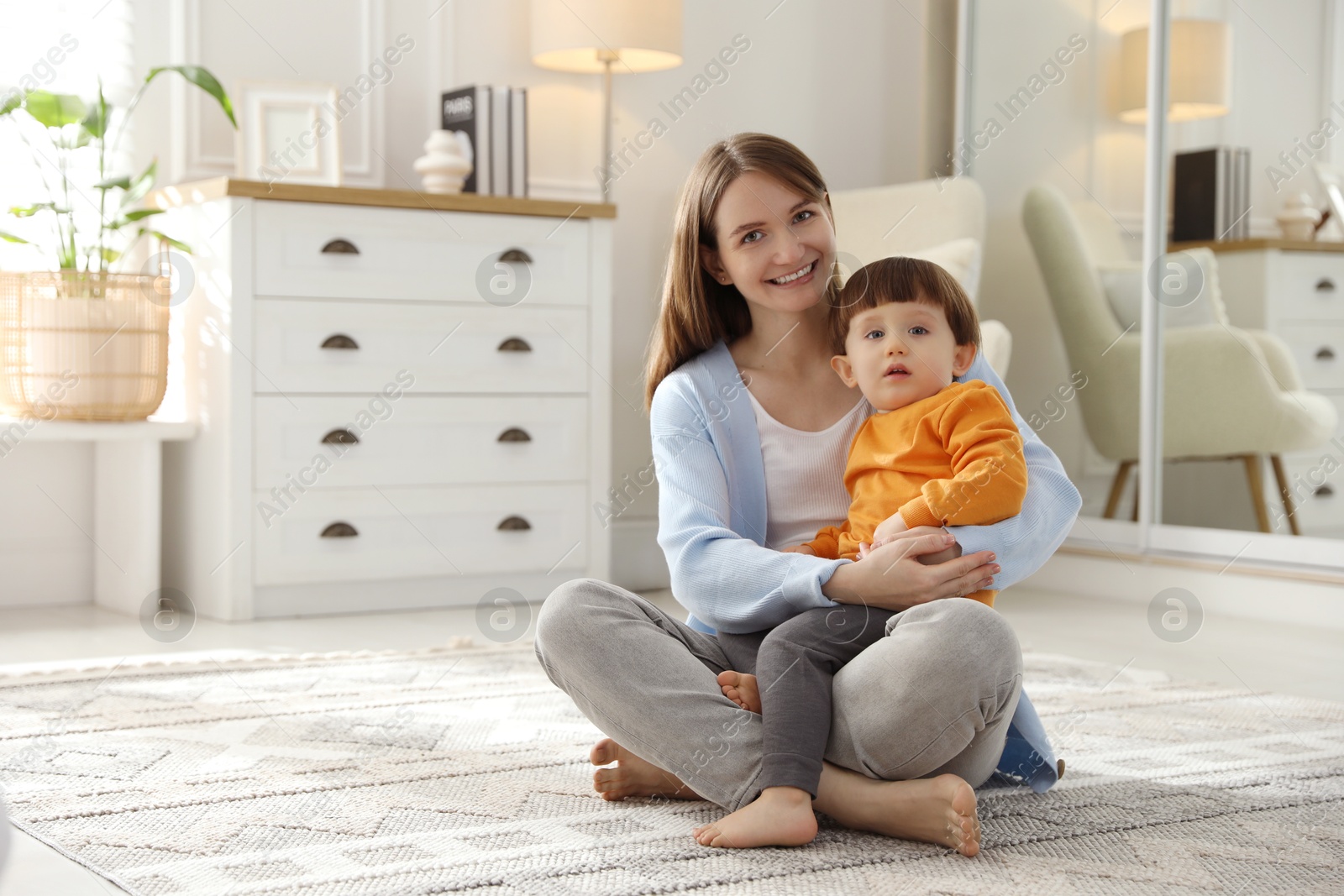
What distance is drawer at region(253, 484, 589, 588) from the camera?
267 centimetres

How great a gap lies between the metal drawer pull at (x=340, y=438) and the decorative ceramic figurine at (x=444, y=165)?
538 mm

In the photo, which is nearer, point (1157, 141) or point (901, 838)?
point (901, 838)

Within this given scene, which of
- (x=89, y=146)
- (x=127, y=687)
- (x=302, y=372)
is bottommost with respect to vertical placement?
(x=127, y=687)

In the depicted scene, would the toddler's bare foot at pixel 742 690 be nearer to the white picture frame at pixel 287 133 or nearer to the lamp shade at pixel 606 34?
the white picture frame at pixel 287 133

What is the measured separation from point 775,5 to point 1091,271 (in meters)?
1.13

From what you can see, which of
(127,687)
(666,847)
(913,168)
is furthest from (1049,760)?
(913,168)

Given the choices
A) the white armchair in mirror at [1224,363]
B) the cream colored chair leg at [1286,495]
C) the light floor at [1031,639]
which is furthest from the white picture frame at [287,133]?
the cream colored chair leg at [1286,495]

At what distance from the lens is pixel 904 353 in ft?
4.30

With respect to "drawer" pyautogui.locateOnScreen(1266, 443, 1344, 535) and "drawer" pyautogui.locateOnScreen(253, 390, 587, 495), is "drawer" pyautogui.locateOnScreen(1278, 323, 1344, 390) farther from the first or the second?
"drawer" pyautogui.locateOnScreen(253, 390, 587, 495)

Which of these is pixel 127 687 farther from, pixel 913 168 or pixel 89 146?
pixel 913 168

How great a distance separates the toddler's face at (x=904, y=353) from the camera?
131 cm

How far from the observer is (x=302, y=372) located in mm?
2658

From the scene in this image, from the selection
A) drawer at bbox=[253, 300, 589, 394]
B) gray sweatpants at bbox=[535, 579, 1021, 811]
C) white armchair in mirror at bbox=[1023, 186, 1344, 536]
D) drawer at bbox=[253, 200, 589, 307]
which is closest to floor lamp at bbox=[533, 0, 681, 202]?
drawer at bbox=[253, 200, 589, 307]

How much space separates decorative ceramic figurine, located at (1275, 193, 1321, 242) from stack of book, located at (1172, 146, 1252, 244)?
0.08 m
